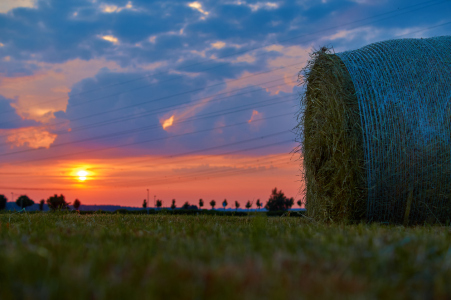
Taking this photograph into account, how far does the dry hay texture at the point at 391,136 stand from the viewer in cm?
732

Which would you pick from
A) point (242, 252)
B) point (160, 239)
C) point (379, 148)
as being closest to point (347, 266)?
point (242, 252)

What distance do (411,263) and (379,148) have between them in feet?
16.0

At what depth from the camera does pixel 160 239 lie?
3.86 metres

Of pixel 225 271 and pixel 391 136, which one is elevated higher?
pixel 391 136

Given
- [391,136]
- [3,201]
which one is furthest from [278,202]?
[391,136]

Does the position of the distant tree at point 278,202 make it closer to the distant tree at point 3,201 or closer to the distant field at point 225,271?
the distant tree at point 3,201

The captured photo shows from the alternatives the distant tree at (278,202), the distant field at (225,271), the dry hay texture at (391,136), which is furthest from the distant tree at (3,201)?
the distant field at (225,271)

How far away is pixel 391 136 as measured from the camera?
7340 millimetres

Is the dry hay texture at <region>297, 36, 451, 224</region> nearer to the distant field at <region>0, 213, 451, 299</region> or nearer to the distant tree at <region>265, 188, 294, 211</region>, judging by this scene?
the distant field at <region>0, 213, 451, 299</region>

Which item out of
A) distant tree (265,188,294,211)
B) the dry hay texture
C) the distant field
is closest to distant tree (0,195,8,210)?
distant tree (265,188,294,211)

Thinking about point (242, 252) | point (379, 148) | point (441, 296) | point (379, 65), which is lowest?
point (441, 296)

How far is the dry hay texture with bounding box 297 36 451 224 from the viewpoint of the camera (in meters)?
7.32

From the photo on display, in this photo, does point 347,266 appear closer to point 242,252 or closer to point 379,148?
point 242,252

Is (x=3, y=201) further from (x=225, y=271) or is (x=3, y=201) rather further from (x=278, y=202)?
(x=225, y=271)
